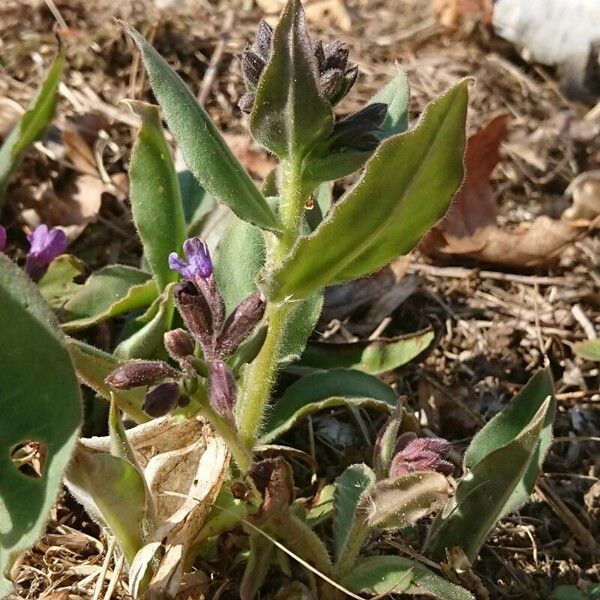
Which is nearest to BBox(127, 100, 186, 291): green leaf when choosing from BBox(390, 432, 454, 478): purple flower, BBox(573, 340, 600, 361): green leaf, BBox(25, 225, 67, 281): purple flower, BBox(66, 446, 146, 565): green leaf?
BBox(25, 225, 67, 281): purple flower

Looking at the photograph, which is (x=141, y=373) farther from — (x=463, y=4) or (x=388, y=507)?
(x=463, y=4)

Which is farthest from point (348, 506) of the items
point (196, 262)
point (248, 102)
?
point (248, 102)

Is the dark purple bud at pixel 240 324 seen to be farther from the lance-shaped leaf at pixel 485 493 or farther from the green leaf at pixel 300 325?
the lance-shaped leaf at pixel 485 493

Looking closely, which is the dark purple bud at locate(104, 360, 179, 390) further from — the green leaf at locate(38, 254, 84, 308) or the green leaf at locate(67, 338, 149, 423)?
the green leaf at locate(38, 254, 84, 308)

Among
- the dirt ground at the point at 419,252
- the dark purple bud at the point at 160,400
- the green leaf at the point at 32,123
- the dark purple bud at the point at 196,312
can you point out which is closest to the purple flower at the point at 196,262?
the dark purple bud at the point at 196,312

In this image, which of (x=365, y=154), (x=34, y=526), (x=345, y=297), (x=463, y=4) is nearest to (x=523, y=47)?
(x=463, y=4)
